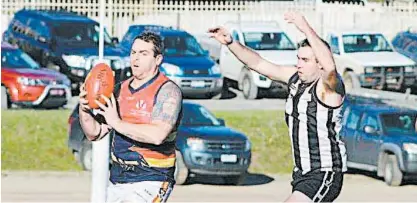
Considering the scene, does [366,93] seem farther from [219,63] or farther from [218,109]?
[219,63]

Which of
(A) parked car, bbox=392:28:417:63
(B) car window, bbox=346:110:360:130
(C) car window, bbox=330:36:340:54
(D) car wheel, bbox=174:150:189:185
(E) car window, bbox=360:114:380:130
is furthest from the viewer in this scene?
(A) parked car, bbox=392:28:417:63

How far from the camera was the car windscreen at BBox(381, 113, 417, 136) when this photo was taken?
22391 mm

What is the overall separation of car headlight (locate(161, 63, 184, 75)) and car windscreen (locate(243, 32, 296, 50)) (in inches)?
120

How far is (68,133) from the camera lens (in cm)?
2292

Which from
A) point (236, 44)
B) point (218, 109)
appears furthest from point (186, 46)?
point (236, 44)

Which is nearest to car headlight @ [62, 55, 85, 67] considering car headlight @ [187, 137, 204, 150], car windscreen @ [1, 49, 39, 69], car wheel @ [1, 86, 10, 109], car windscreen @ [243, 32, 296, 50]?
car windscreen @ [1, 49, 39, 69]

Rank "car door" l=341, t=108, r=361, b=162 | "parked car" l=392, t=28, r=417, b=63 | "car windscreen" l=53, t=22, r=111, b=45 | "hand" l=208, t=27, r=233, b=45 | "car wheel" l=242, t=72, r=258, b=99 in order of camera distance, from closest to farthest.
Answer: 1. "hand" l=208, t=27, r=233, b=45
2. "car door" l=341, t=108, r=361, b=162
3. "car wheel" l=242, t=72, r=258, b=99
4. "car windscreen" l=53, t=22, r=111, b=45
5. "parked car" l=392, t=28, r=417, b=63

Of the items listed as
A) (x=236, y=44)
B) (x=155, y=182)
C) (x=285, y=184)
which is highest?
(x=236, y=44)

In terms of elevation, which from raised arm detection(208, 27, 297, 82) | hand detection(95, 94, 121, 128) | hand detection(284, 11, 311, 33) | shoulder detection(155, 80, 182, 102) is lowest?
hand detection(95, 94, 121, 128)

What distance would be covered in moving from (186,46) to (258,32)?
2.17 meters

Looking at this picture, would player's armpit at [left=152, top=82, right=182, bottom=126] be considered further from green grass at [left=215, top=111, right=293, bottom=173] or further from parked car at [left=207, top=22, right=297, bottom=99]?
parked car at [left=207, top=22, right=297, bottom=99]

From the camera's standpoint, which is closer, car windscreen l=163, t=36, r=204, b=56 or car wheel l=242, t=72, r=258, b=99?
car wheel l=242, t=72, r=258, b=99

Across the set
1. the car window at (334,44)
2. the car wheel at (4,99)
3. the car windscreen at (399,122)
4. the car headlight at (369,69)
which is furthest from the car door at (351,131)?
the car window at (334,44)

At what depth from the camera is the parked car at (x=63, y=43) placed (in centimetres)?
2920
